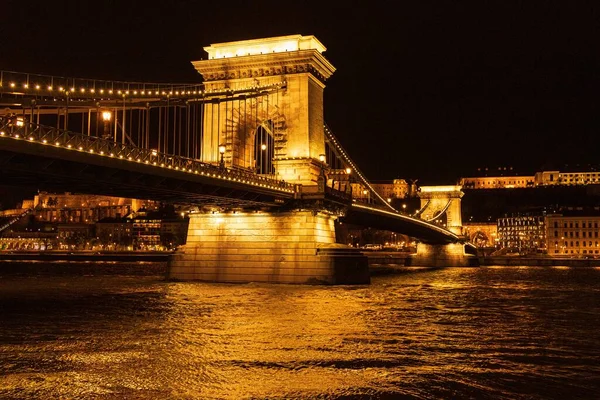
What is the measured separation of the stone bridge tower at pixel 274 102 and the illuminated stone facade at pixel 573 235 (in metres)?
85.6

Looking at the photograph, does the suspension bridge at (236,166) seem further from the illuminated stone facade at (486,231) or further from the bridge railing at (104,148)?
the illuminated stone facade at (486,231)

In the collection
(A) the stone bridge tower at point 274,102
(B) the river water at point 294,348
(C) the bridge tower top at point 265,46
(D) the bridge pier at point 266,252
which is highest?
(C) the bridge tower top at point 265,46

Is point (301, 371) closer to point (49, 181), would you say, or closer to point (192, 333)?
point (192, 333)

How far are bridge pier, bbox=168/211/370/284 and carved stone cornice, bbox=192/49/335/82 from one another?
9.19 metres

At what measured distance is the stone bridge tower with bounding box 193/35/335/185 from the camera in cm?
4359

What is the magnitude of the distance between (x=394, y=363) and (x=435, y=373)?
1.29 metres

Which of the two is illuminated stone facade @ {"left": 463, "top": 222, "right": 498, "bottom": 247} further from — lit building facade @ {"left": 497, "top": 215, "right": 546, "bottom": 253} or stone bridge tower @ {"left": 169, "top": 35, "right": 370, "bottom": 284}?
stone bridge tower @ {"left": 169, "top": 35, "right": 370, "bottom": 284}

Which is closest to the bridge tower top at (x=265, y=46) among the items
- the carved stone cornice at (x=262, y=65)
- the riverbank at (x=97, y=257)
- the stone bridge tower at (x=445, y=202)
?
the carved stone cornice at (x=262, y=65)

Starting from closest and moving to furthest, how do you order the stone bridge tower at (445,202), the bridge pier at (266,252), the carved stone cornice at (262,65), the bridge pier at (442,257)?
the bridge pier at (266,252) → the carved stone cornice at (262,65) → the bridge pier at (442,257) → the stone bridge tower at (445,202)

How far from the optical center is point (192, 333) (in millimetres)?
20422

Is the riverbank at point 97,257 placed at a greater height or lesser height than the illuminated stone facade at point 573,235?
lesser

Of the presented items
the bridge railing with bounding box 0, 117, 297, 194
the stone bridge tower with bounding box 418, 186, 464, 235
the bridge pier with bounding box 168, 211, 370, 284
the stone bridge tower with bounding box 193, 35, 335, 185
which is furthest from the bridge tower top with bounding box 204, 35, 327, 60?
the stone bridge tower with bounding box 418, 186, 464, 235

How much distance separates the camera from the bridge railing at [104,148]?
22075mm

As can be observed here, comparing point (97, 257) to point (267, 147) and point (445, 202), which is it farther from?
point (267, 147)
